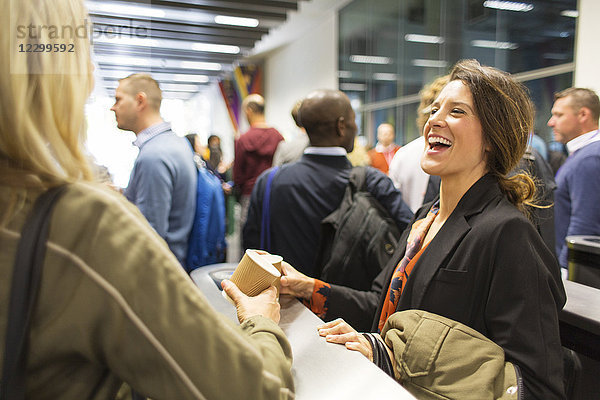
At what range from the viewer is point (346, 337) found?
3.43 ft

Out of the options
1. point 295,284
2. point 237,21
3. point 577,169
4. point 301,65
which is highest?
point 237,21

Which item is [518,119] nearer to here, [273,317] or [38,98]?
[273,317]

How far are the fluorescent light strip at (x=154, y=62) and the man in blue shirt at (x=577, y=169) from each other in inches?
422

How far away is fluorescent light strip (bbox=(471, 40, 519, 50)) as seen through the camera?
563cm

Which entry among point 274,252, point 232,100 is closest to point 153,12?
point 232,100

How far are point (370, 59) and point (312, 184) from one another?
7633mm

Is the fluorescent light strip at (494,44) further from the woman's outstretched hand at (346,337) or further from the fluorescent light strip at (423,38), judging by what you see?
the woman's outstretched hand at (346,337)

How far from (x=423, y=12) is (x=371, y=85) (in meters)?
2.05

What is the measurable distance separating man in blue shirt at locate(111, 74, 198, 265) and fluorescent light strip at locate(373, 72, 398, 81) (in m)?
6.46

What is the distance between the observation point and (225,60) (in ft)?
41.1

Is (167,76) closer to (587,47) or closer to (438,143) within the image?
(587,47)

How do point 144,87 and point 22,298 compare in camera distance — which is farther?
point 144,87

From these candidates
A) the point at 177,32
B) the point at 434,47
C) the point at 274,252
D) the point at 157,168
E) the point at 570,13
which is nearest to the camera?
the point at 274,252

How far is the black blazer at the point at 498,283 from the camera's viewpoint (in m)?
1.08
